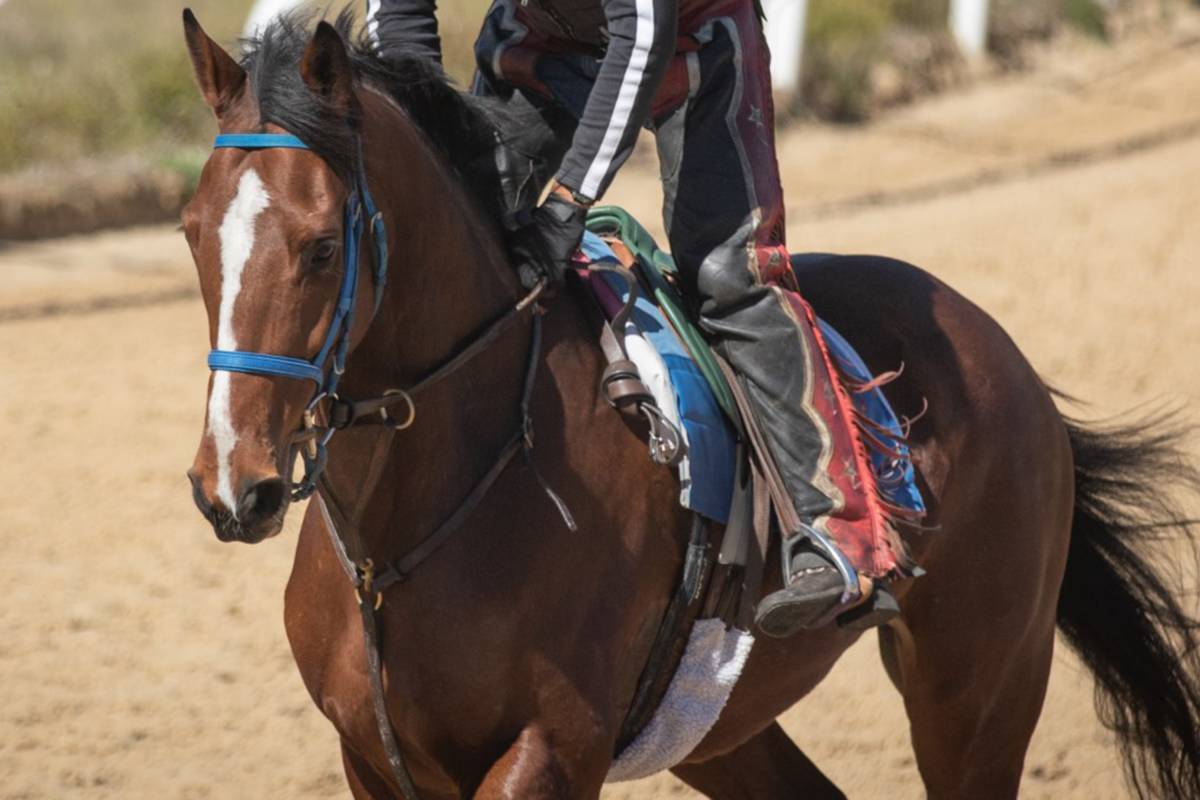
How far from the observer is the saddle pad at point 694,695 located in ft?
11.5

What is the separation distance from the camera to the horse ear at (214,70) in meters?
2.88

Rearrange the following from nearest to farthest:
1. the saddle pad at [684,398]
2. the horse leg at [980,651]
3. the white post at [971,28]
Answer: the saddle pad at [684,398] < the horse leg at [980,651] < the white post at [971,28]

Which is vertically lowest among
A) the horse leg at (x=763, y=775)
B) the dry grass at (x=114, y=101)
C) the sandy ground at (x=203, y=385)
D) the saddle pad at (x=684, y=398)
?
the dry grass at (x=114, y=101)

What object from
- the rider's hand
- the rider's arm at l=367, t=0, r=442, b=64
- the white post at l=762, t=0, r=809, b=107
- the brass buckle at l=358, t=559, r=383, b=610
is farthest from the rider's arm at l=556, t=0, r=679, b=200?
the white post at l=762, t=0, r=809, b=107

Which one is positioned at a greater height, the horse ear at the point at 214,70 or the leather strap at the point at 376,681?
the horse ear at the point at 214,70

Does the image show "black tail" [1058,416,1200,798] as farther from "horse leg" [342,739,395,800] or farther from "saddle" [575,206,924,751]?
"horse leg" [342,739,395,800]

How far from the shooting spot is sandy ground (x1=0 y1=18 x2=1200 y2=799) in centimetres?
526

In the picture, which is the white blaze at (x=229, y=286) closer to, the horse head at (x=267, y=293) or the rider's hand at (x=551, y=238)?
the horse head at (x=267, y=293)

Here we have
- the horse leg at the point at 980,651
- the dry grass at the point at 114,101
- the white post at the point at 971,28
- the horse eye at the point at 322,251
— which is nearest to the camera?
the horse eye at the point at 322,251

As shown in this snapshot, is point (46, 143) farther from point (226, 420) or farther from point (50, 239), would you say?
point (226, 420)

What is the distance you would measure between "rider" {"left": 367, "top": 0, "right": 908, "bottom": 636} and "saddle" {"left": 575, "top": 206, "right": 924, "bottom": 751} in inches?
2.4

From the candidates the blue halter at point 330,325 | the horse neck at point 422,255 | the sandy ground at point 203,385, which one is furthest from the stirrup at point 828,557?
the sandy ground at point 203,385

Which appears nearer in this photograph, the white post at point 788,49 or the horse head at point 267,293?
the horse head at point 267,293

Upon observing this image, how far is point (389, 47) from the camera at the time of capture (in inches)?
135
